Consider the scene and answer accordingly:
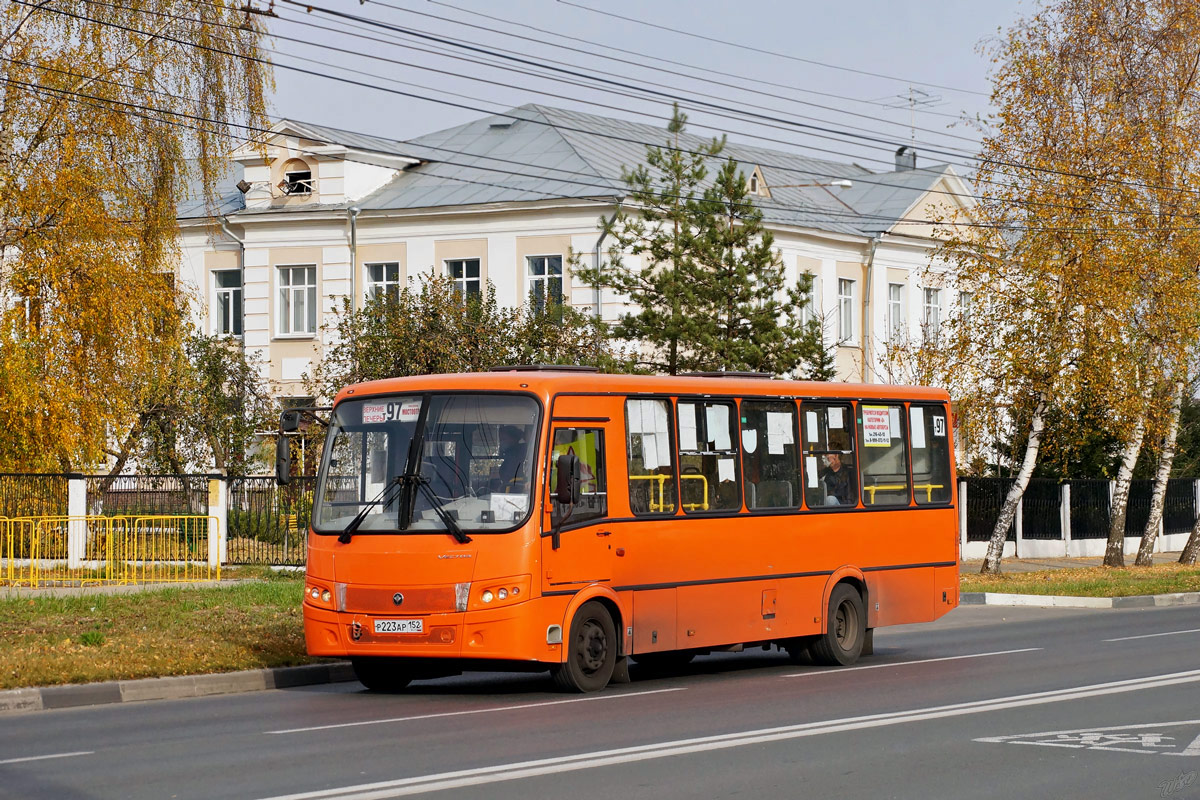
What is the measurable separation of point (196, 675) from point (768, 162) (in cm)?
4716

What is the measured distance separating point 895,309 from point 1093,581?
25138mm

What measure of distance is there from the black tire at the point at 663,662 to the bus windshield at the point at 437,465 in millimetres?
3683

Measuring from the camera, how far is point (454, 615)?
45.1 ft

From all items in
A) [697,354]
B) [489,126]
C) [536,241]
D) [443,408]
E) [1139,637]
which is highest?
[489,126]

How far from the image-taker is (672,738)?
1107 cm

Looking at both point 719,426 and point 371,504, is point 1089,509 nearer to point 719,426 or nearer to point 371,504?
point 719,426

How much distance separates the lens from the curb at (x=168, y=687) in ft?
44.9

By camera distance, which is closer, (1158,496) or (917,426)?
(917,426)

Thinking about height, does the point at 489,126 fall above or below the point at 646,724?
above

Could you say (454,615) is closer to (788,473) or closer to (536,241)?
(788,473)

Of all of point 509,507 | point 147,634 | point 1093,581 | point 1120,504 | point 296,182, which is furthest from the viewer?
point 296,182

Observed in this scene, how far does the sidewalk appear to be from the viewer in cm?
3756

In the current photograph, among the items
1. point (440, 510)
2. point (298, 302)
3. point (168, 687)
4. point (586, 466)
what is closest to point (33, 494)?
point (168, 687)

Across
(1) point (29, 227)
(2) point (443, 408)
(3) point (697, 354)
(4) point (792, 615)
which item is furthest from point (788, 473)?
(3) point (697, 354)
